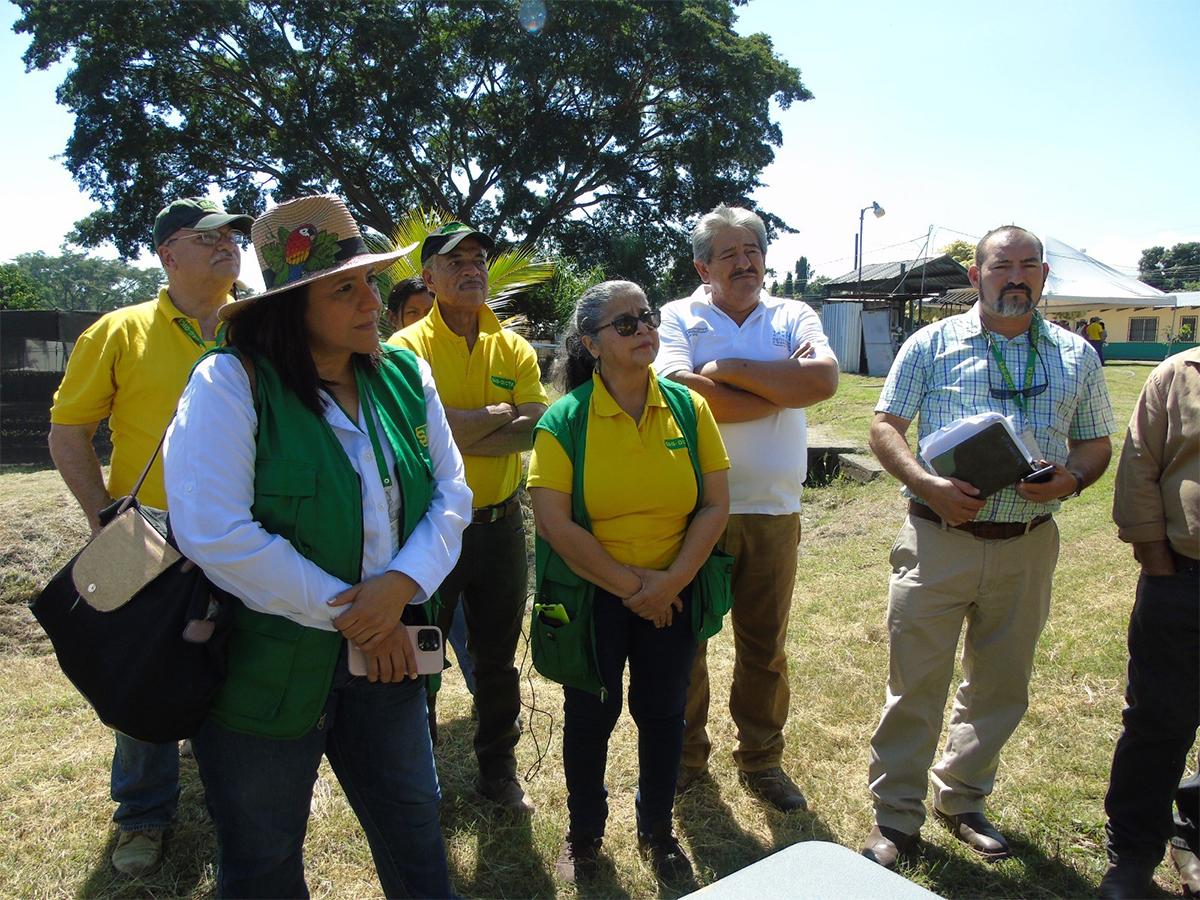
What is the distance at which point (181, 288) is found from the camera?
3004 mm

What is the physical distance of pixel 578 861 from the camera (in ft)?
9.25

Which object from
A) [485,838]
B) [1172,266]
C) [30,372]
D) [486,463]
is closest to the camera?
[485,838]

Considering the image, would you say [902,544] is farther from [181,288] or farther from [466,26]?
[466,26]

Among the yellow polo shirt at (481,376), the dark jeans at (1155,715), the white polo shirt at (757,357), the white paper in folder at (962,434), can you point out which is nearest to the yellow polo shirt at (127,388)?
the yellow polo shirt at (481,376)

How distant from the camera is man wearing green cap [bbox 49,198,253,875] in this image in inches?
113

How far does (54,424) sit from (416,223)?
16.0 feet

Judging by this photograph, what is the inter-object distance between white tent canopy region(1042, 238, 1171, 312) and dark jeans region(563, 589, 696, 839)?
2057 cm

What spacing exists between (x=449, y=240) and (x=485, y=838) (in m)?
2.23

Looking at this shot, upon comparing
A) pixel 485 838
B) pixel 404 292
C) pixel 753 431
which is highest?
pixel 404 292

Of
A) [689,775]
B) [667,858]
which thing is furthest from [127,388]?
[689,775]

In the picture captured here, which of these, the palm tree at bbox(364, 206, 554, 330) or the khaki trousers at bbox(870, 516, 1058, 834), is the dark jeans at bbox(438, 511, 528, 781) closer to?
the khaki trousers at bbox(870, 516, 1058, 834)

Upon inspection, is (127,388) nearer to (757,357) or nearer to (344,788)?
(344,788)

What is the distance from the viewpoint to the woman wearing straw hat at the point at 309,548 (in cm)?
176

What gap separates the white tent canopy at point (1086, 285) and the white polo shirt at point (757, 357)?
19638 mm
